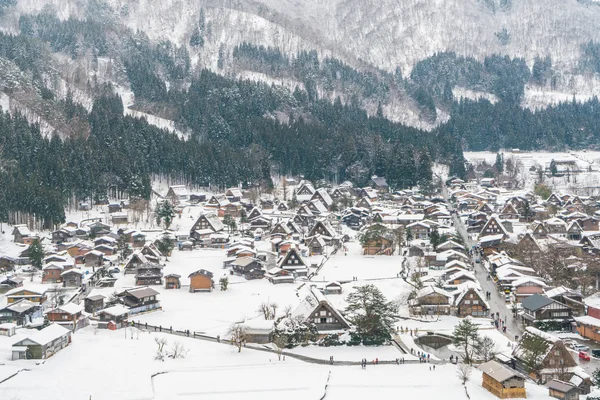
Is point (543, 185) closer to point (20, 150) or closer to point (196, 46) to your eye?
point (20, 150)

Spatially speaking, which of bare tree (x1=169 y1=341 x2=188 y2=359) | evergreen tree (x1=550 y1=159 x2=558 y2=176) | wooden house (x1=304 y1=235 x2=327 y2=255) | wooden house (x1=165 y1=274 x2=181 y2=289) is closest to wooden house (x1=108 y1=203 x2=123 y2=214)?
wooden house (x1=304 y1=235 x2=327 y2=255)

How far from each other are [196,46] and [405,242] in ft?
366

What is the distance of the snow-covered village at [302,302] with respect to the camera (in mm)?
32219

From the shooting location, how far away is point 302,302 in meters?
42.1

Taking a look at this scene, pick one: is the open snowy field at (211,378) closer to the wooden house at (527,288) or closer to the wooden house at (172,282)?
the wooden house at (527,288)

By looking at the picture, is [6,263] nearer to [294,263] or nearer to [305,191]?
[294,263]

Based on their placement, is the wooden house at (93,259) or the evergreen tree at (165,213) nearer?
the wooden house at (93,259)

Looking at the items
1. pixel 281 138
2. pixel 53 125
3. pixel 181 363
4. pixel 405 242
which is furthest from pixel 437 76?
pixel 181 363

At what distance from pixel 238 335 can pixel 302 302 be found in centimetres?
653

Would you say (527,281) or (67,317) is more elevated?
(527,281)

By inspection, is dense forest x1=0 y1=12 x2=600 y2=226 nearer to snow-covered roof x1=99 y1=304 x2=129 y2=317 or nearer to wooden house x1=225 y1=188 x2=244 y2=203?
wooden house x1=225 y1=188 x2=244 y2=203

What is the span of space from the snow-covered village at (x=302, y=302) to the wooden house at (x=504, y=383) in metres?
0.08

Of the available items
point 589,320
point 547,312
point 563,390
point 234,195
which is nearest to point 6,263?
point 234,195

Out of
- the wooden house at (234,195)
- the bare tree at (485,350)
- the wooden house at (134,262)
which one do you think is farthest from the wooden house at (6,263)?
the bare tree at (485,350)
